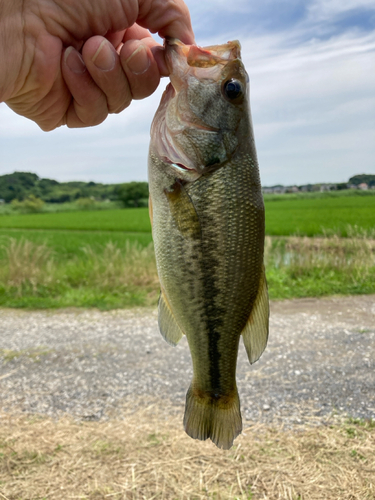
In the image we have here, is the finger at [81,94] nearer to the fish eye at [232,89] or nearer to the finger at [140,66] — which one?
the finger at [140,66]

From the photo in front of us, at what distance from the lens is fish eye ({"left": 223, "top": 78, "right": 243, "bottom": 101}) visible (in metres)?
1.69

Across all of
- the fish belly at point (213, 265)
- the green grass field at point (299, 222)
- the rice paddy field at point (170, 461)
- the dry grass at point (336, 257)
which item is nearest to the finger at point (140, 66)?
the fish belly at point (213, 265)

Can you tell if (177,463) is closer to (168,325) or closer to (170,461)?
(170,461)

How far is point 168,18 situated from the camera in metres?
2.04

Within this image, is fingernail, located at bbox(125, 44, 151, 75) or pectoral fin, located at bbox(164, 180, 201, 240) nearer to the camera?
pectoral fin, located at bbox(164, 180, 201, 240)

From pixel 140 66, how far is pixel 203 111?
1.77 ft

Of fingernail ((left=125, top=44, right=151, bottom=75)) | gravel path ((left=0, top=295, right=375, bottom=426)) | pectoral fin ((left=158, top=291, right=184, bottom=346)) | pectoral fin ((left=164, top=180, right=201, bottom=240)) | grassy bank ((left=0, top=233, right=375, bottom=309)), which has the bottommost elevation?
gravel path ((left=0, top=295, right=375, bottom=426))

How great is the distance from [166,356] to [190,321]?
4979mm

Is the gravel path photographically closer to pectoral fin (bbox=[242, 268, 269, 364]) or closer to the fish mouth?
pectoral fin (bbox=[242, 268, 269, 364])

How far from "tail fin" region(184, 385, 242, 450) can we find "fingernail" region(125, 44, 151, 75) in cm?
154

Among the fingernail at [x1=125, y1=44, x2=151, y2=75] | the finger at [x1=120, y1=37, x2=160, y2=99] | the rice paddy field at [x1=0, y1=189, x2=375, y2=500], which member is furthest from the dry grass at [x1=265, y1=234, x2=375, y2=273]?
the fingernail at [x1=125, y1=44, x2=151, y2=75]

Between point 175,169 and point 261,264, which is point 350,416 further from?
point 175,169

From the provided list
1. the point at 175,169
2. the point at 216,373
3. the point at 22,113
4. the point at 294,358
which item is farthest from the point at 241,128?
the point at 294,358

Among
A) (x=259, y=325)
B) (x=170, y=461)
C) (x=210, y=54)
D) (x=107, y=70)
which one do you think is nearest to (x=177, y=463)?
(x=170, y=461)
